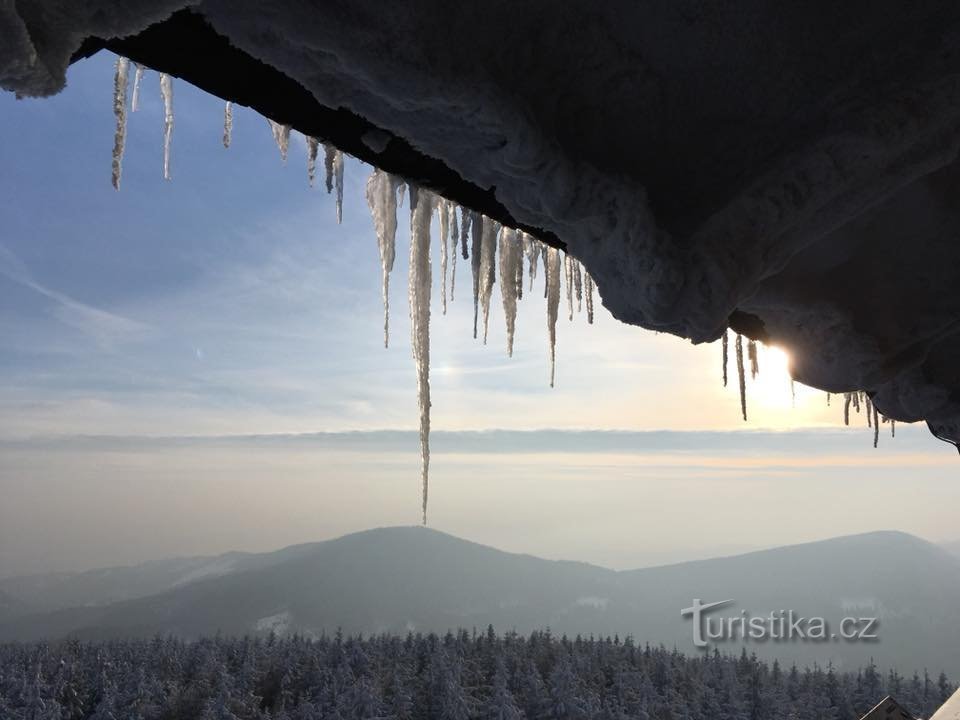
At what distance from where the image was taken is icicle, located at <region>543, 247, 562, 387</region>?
376cm

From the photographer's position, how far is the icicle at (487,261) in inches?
111

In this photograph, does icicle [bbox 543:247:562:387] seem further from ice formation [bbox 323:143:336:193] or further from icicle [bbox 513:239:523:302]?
ice formation [bbox 323:143:336:193]

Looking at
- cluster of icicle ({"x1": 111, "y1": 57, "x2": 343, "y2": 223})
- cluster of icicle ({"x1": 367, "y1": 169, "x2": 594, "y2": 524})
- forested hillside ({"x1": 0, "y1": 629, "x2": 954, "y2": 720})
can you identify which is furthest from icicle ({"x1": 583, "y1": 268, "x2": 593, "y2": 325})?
forested hillside ({"x1": 0, "y1": 629, "x2": 954, "y2": 720})

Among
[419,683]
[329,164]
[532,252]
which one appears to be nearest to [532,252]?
[532,252]

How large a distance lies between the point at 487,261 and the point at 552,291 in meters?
1.00

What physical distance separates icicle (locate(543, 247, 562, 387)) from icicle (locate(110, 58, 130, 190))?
2.19 meters

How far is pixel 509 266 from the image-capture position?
3.70 metres

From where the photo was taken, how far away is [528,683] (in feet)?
52.4

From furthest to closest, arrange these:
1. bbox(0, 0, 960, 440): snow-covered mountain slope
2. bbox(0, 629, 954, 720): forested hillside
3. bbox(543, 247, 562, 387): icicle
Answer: bbox(0, 629, 954, 720): forested hillside < bbox(543, 247, 562, 387): icicle < bbox(0, 0, 960, 440): snow-covered mountain slope

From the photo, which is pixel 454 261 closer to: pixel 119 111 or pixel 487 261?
pixel 487 261

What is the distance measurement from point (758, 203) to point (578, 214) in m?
0.46

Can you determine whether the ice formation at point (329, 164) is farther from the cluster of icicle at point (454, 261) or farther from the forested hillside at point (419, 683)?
the forested hillside at point (419, 683)

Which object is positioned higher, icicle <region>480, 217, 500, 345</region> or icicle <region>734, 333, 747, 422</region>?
icicle <region>480, 217, 500, 345</region>

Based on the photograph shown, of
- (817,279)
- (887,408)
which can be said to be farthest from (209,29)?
(887,408)
